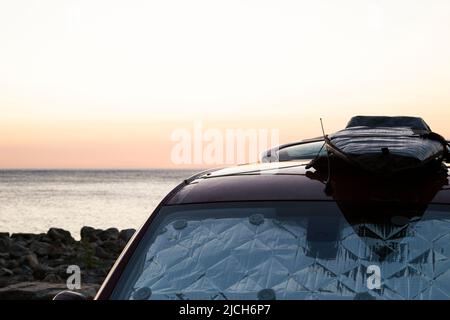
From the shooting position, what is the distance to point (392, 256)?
2887mm

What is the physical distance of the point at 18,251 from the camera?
22266 millimetres

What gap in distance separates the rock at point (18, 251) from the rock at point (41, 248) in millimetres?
378

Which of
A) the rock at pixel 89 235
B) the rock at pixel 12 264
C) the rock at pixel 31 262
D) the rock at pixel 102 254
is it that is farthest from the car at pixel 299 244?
the rock at pixel 89 235

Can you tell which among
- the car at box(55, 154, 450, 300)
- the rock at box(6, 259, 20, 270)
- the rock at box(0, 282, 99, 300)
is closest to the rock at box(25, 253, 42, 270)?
the rock at box(6, 259, 20, 270)

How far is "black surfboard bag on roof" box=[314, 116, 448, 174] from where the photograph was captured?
2947 mm

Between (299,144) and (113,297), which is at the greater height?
(299,144)

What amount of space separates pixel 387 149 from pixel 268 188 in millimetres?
462

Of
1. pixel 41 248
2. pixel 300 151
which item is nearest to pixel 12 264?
pixel 41 248

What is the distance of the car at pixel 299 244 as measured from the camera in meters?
2.85

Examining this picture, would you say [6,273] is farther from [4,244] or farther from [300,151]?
[300,151]

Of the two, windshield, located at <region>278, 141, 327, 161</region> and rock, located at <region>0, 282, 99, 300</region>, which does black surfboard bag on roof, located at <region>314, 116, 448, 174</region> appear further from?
rock, located at <region>0, 282, 99, 300</region>
